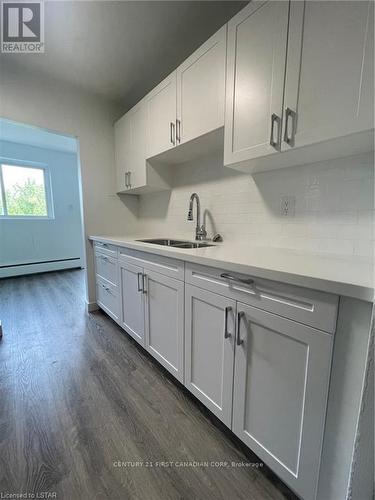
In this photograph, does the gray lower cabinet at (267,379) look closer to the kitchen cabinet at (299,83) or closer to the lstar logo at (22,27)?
the kitchen cabinet at (299,83)

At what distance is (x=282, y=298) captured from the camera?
2.70ft

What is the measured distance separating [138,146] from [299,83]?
1.60 meters

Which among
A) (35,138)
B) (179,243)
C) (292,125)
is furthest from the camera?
(35,138)

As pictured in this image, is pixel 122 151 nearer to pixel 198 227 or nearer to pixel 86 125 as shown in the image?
pixel 86 125

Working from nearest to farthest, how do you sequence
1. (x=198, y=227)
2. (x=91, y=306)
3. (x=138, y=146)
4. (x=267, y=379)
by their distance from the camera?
(x=267, y=379), (x=198, y=227), (x=138, y=146), (x=91, y=306)

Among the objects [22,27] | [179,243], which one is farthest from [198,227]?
[22,27]

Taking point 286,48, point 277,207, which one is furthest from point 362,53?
point 277,207

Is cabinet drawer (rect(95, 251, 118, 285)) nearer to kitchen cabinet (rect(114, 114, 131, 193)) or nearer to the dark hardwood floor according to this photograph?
the dark hardwood floor

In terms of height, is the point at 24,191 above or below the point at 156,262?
above

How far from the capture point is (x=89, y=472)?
3.22ft

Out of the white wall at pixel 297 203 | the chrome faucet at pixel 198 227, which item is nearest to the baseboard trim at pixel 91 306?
the white wall at pixel 297 203

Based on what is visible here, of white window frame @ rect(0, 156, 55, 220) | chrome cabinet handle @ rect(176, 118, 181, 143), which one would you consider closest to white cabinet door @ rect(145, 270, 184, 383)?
chrome cabinet handle @ rect(176, 118, 181, 143)

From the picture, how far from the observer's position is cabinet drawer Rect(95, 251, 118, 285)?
2.09 m

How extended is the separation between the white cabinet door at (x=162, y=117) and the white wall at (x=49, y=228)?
3.00m
